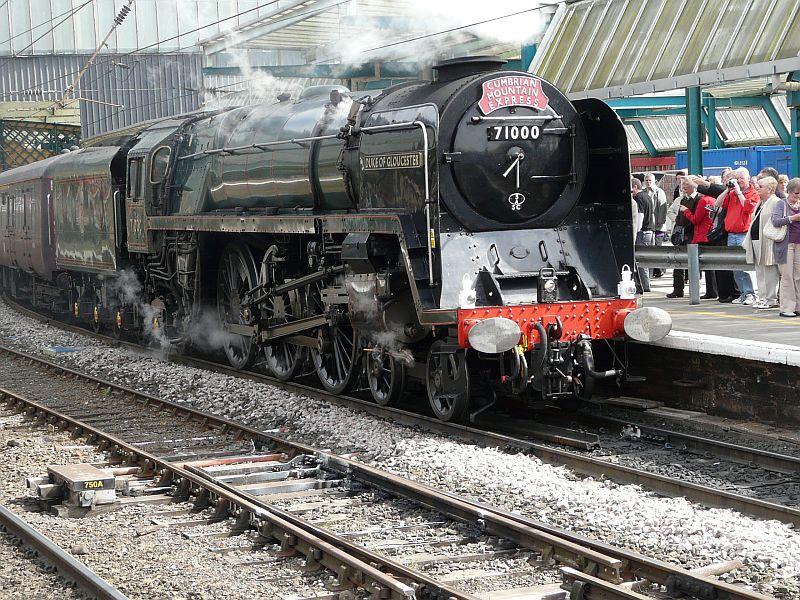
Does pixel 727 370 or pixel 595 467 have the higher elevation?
pixel 727 370

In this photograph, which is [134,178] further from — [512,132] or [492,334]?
A: [492,334]

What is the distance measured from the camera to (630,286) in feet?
30.0

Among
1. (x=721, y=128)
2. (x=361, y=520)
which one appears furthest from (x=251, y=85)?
(x=721, y=128)

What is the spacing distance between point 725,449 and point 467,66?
3752mm

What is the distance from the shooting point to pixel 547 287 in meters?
8.97

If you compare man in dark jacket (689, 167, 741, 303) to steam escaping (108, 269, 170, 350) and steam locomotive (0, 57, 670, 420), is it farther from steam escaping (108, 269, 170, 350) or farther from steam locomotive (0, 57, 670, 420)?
steam escaping (108, 269, 170, 350)

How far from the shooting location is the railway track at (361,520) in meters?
5.19

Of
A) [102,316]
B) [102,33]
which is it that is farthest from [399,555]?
[102,33]

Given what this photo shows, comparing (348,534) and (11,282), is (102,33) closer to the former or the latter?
(11,282)

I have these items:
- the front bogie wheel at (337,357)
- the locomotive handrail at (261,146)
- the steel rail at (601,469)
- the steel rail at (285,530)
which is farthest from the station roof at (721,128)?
the steel rail at (285,530)

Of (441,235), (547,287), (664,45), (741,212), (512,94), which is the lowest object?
(547,287)

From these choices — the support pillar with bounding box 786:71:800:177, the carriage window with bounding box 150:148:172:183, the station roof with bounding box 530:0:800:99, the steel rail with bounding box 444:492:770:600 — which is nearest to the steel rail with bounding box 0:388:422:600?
the steel rail with bounding box 444:492:770:600

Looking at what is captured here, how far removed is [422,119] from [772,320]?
4.72 m

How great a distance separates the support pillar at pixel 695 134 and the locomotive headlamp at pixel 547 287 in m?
7.19
